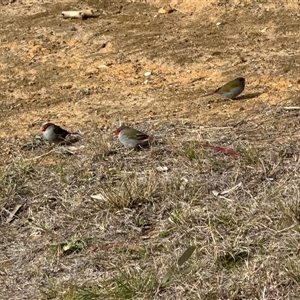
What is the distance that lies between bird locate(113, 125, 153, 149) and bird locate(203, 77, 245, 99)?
1.10 meters

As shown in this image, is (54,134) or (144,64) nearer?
(54,134)

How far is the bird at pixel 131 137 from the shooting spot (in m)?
6.52

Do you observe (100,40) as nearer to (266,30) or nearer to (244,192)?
(266,30)

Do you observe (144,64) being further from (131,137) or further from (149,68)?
(131,137)

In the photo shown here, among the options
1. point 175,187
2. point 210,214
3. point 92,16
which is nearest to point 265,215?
point 210,214

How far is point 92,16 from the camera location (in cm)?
1048

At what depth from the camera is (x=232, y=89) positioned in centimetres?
736

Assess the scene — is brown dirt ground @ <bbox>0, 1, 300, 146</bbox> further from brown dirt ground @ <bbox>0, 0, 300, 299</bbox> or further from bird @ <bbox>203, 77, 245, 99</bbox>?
bird @ <bbox>203, 77, 245, 99</bbox>

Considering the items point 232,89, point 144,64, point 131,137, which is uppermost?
point 131,137

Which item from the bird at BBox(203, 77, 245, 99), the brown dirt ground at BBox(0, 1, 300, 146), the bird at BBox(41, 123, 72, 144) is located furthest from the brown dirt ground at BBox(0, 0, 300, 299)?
the bird at BBox(41, 123, 72, 144)

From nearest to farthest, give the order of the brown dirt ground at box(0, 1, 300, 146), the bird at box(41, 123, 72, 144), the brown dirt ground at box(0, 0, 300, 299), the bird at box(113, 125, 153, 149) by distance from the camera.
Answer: the bird at box(113, 125, 153, 149) < the bird at box(41, 123, 72, 144) < the brown dirt ground at box(0, 0, 300, 299) < the brown dirt ground at box(0, 1, 300, 146)

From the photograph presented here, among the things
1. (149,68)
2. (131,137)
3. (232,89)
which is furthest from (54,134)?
(149,68)

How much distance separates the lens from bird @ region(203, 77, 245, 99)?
7.34 m

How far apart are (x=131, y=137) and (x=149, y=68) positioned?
2288 millimetres
